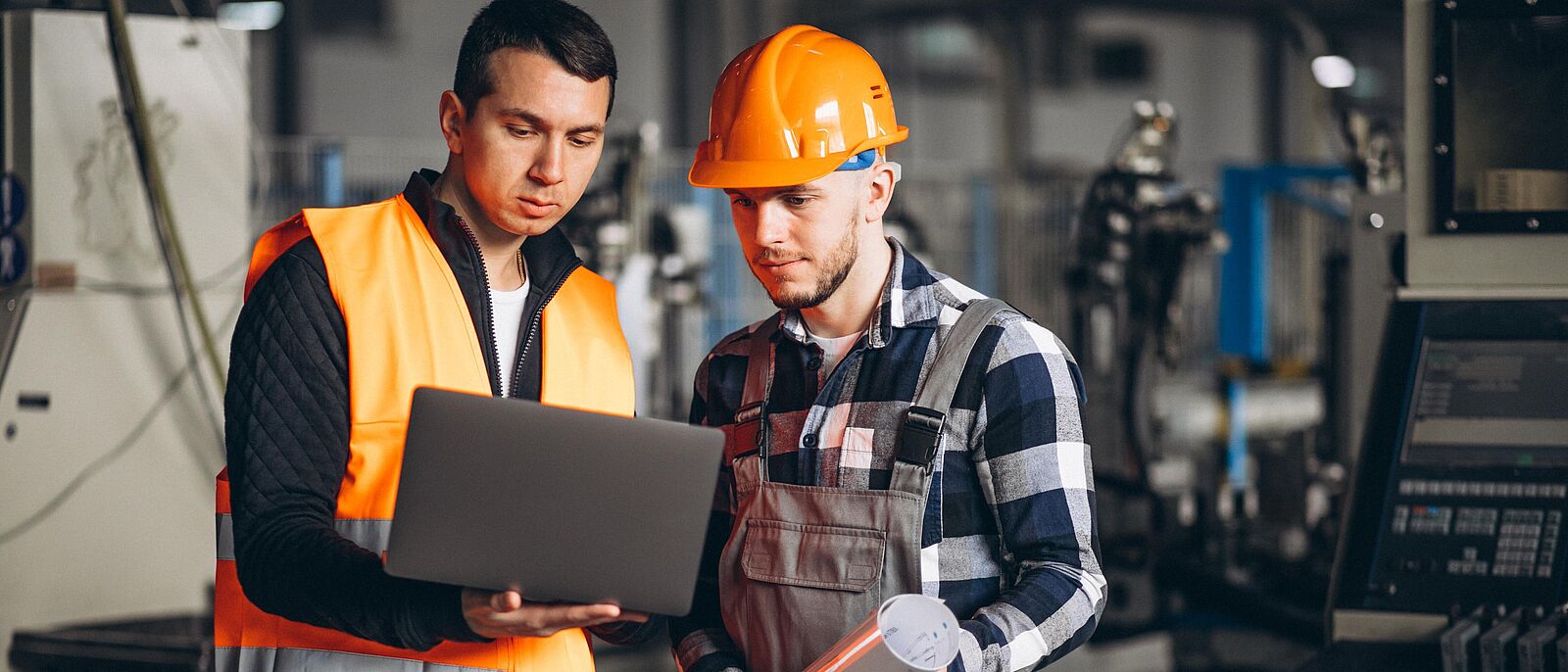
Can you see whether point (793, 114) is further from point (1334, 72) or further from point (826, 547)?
point (1334, 72)

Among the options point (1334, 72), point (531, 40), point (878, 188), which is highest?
point (1334, 72)

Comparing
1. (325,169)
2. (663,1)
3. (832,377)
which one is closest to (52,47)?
(325,169)

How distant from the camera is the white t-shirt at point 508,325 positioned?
5.97 feet

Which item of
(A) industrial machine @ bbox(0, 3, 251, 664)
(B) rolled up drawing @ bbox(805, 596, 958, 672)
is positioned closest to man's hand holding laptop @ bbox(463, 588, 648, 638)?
(B) rolled up drawing @ bbox(805, 596, 958, 672)

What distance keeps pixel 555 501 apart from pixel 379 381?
0.38 metres

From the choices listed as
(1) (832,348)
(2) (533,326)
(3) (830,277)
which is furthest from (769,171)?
(2) (533,326)

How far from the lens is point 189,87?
371cm

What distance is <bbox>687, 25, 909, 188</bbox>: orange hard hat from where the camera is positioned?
1805 millimetres

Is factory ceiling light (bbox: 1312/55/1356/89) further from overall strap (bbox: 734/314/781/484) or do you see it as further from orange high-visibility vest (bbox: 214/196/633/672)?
orange high-visibility vest (bbox: 214/196/633/672)

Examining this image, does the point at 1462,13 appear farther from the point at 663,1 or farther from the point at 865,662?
the point at 663,1

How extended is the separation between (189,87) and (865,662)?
2.91m

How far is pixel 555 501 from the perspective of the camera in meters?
1.45

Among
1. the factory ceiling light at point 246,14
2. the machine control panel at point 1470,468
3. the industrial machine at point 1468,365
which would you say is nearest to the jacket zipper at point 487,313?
the industrial machine at point 1468,365

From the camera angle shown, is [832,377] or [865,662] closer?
[865,662]
